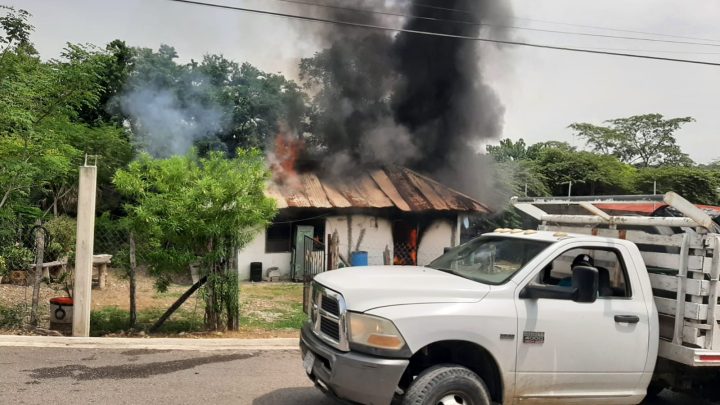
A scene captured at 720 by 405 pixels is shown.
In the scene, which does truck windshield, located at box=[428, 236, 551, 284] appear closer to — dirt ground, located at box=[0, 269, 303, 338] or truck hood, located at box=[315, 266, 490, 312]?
truck hood, located at box=[315, 266, 490, 312]

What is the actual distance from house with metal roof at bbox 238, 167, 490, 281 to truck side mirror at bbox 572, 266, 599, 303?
11057mm

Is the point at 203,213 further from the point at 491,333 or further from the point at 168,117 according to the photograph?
the point at 168,117

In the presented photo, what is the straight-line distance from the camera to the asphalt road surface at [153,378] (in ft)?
15.0

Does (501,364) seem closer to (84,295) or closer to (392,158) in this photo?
(84,295)

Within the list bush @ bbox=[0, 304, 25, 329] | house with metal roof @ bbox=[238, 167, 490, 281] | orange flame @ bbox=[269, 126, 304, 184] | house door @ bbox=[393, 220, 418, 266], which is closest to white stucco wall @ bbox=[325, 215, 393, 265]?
house with metal roof @ bbox=[238, 167, 490, 281]

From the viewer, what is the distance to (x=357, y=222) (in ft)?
57.0

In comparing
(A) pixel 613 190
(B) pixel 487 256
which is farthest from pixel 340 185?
(A) pixel 613 190

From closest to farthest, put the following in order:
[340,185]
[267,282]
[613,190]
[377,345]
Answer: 1. [377,345]
2. [267,282]
3. [340,185]
4. [613,190]

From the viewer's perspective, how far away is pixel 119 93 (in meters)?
Answer: 18.8

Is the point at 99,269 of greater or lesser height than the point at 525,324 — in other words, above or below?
below

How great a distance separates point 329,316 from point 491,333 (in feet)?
3.80

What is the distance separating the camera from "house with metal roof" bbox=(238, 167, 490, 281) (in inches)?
625

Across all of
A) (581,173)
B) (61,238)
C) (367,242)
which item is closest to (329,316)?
(61,238)

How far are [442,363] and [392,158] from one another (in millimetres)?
17202
